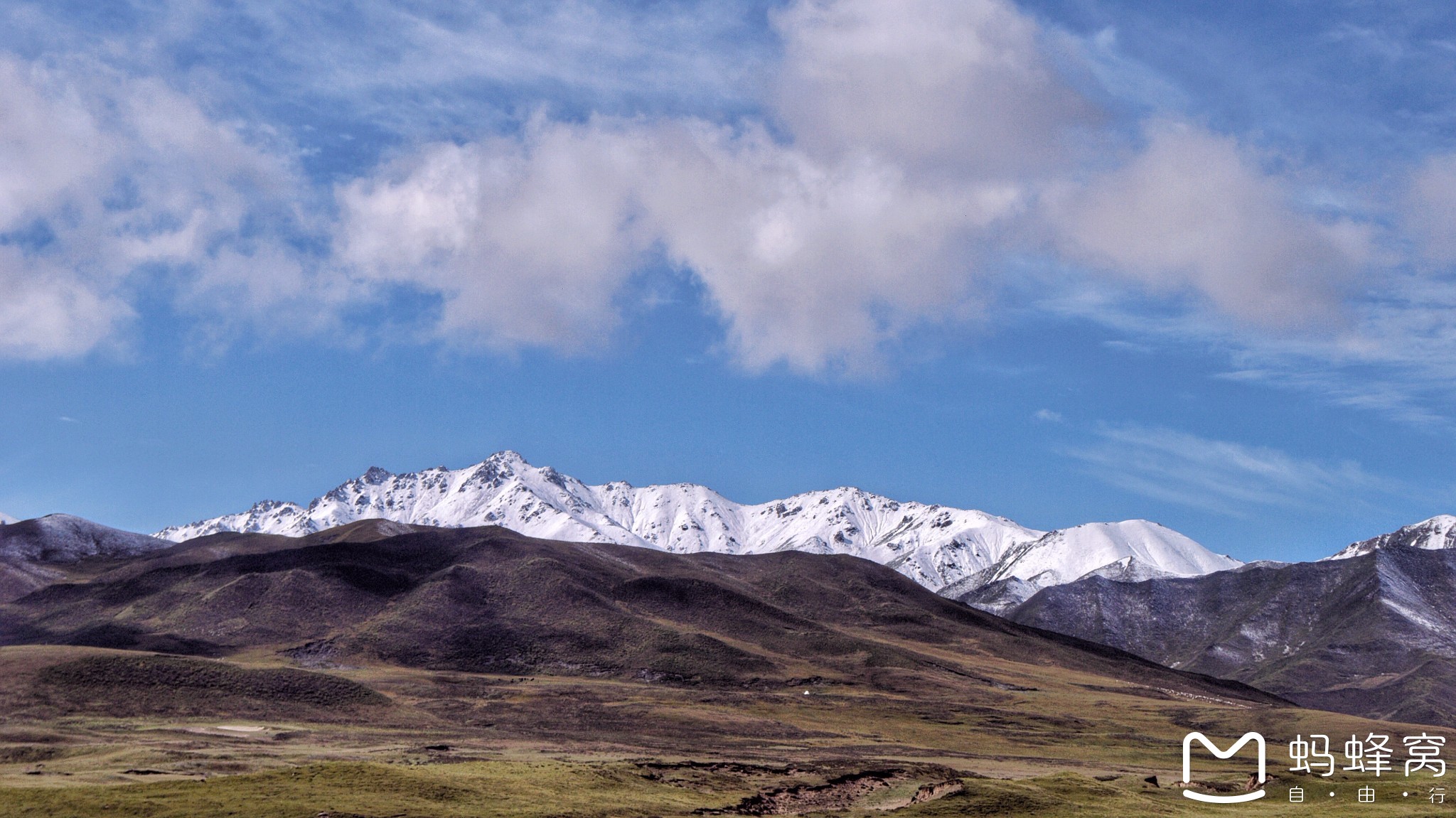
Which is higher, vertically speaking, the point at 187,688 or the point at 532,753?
the point at 187,688

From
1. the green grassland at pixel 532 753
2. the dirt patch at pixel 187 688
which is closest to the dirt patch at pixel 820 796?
the green grassland at pixel 532 753

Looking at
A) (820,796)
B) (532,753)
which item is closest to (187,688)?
(532,753)

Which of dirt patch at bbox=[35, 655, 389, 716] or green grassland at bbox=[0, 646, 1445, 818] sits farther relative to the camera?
dirt patch at bbox=[35, 655, 389, 716]

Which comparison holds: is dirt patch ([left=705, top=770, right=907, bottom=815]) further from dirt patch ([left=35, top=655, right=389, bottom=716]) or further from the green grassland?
dirt patch ([left=35, top=655, right=389, bottom=716])

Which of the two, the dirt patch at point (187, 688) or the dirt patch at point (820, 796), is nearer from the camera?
the dirt patch at point (820, 796)

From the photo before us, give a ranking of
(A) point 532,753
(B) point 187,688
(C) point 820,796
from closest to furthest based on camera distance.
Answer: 1. (C) point 820,796
2. (A) point 532,753
3. (B) point 187,688

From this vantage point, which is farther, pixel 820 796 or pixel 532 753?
pixel 532 753

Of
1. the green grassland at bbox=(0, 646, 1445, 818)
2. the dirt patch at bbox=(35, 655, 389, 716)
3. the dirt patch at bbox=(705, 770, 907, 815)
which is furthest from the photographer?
the dirt patch at bbox=(35, 655, 389, 716)

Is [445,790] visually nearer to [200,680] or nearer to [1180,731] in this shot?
[200,680]

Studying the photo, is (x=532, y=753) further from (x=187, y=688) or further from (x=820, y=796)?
(x=187, y=688)

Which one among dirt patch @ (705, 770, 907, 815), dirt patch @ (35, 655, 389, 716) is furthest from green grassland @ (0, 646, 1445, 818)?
dirt patch @ (35, 655, 389, 716)

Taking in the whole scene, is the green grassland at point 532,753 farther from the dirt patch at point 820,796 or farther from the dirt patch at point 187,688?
the dirt patch at point 187,688

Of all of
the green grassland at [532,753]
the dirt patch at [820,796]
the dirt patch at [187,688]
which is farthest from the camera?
the dirt patch at [187,688]

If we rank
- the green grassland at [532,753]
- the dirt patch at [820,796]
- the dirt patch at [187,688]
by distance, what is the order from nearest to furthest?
the green grassland at [532,753] → the dirt patch at [820,796] → the dirt patch at [187,688]
